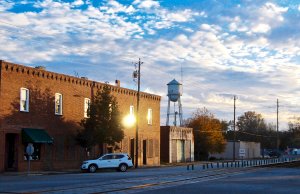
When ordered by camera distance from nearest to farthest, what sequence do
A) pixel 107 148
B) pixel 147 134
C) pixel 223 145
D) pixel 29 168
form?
pixel 29 168 < pixel 107 148 < pixel 147 134 < pixel 223 145

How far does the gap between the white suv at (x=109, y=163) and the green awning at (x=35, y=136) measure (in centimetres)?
377

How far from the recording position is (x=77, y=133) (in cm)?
4794

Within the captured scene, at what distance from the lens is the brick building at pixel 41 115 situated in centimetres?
4028

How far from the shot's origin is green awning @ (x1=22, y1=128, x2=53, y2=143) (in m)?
41.0

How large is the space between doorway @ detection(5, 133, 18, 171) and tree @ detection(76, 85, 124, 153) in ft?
23.2

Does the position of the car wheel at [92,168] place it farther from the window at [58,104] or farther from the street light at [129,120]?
the street light at [129,120]

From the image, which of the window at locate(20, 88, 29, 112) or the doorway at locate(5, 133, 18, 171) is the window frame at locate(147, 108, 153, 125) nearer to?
the window at locate(20, 88, 29, 112)

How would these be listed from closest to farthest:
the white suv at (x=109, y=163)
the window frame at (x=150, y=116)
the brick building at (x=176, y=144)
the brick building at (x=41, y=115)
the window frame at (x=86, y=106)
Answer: the brick building at (x=41, y=115) < the white suv at (x=109, y=163) < the window frame at (x=86, y=106) < the window frame at (x=150, y=116) < the brick building at (x=176, y=144)

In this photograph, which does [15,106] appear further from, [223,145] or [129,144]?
[223,145]

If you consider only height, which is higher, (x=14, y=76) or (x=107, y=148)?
(x=14, y=76)

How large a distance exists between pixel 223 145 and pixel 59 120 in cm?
4713

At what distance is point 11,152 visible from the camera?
41.3 m

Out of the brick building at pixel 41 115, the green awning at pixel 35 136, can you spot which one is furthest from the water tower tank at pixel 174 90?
the green awning at pixel 35 136

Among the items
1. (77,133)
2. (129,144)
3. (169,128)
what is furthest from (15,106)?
(169,128)
